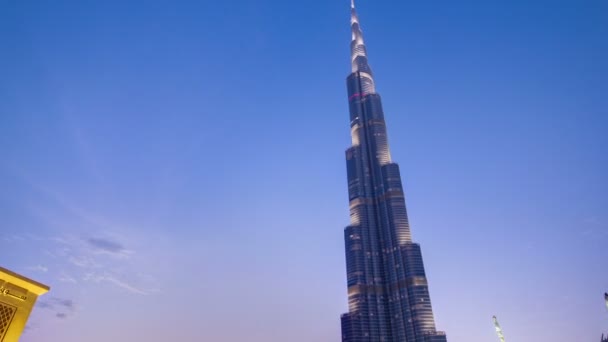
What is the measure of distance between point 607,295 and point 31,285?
65195 mm

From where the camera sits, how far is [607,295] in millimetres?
55906

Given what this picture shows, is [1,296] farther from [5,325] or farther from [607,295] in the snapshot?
→ [607,295]

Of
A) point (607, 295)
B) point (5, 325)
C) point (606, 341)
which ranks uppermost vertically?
point (606, 341)

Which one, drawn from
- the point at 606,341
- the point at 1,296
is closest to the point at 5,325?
the point at 1,296

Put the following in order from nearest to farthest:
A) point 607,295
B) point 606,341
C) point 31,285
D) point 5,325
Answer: point 5,325 → point 31,285 → point 607,295 → point 606,341

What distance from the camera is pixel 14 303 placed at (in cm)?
2973

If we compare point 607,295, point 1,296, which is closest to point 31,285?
point 1,296

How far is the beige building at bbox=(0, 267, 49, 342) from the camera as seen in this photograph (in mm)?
28875

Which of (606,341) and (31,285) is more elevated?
(606,341)

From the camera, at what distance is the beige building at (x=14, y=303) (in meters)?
28.9

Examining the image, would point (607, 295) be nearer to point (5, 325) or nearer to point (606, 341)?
point (606, 341)

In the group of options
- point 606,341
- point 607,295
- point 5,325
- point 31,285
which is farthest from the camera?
point 606,341

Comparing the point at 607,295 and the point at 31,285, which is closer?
the point at 31,285

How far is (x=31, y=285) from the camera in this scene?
30.8 m
